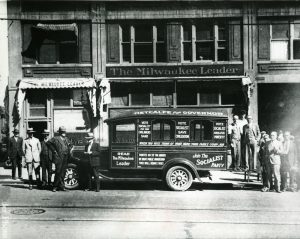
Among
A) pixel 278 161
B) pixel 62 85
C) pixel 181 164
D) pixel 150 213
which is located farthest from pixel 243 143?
pixel 62 85

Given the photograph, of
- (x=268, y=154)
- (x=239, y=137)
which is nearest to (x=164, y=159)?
(x=268, y=154)

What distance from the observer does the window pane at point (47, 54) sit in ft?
67.4

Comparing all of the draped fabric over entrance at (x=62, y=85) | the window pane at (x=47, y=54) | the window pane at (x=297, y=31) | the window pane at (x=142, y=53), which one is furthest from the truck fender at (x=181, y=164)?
the window pane at (x=297, y=31)

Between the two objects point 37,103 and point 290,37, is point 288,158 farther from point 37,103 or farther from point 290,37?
point 37,103

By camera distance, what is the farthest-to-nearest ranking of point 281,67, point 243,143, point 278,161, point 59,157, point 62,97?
point 62,97 < point 281,67 < point 243,143 < point 278,161 < point 59,157

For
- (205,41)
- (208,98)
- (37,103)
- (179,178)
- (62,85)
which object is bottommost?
(179,178)

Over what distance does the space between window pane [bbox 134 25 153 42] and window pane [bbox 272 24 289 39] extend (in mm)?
5640

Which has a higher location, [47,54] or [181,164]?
[47,54]

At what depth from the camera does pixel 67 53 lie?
67.6 feet

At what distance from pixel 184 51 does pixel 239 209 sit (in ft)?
38.4

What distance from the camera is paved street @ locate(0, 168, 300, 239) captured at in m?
7.98

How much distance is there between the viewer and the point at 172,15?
20188 mm

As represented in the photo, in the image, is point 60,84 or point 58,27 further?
point 60,84

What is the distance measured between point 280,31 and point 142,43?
6351mm
